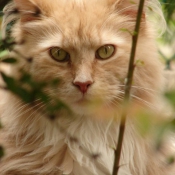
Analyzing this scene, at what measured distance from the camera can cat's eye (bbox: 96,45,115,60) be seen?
7.11 ft

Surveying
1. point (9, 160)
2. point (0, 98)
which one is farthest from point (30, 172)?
point (0, 98)

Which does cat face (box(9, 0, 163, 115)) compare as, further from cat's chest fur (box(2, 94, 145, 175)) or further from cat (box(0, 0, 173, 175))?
cat's chest fur (box(2, 94, 145, 175))

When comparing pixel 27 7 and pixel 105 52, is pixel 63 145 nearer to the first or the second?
pixel 105 52

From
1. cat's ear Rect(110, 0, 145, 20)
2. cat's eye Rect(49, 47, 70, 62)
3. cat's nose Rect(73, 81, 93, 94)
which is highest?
cat's ear Rect(110, 0, 145, 20)

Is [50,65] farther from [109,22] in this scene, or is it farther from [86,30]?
[109,22]

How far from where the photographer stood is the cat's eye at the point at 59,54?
215 cm

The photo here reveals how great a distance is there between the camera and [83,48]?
210 cm

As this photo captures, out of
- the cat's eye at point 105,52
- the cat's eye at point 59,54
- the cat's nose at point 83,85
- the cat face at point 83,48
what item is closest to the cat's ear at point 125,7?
the cat face at point 83,48

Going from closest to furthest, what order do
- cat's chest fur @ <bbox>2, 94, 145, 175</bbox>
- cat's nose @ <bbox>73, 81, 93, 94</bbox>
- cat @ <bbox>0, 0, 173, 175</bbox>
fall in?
cat's nose @ <bbox>73, 81, 93, 94</bbox>
cat @ <bbox>0, 0, 173, 175</bbox>
cat's chest fur @ <bbox>2, 94, 145, 175</bbox>

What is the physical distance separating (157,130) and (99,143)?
1.66 meters

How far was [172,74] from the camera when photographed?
261cm

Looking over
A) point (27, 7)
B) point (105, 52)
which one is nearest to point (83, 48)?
point (105, 52)

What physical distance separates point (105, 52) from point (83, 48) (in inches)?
6.0

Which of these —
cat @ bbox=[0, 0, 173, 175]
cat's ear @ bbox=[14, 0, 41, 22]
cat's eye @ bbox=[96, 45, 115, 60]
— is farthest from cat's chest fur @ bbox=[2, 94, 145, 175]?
cat's ear @ bbox=[14, 0, 41, 22]
